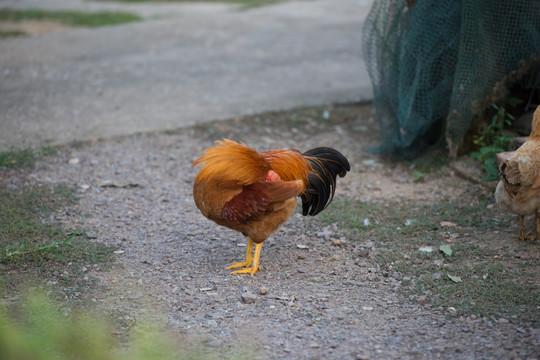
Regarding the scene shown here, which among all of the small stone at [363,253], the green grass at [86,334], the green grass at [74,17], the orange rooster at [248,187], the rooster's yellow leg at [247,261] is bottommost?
the small stone at [363,253]

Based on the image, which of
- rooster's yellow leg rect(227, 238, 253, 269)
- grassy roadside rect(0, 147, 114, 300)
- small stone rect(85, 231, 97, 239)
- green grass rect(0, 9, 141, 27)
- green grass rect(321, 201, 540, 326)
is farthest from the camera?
green grass rect(0, 9, 141, 27)

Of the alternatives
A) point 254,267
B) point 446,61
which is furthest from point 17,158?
point 446,61

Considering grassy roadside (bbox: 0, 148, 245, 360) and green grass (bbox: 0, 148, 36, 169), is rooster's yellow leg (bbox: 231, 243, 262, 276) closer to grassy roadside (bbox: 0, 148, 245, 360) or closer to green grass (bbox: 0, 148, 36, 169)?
grassy roadside (bbox: 0, 148, 245, 360)

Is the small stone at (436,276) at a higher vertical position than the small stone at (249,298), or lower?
lower

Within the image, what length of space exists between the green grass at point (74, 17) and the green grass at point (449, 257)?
27.8 feet

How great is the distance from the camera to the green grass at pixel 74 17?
11813 mm

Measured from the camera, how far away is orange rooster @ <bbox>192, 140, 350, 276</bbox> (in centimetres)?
380

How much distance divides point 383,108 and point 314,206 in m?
2.26

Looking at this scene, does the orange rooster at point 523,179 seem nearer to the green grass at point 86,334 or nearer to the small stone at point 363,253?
the small stone at point 363,253

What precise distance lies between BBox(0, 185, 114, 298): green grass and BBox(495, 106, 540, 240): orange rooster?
3.09 metres

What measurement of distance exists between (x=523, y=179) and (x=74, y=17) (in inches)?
431

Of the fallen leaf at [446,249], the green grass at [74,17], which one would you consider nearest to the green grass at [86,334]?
the fallen leaf at [446,249]

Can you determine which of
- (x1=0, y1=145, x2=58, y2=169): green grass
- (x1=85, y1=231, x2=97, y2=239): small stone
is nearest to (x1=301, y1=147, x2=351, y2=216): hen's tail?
(x1=85, y1=231, x2=97, y2=239): small stone

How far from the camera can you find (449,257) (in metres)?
4.38
